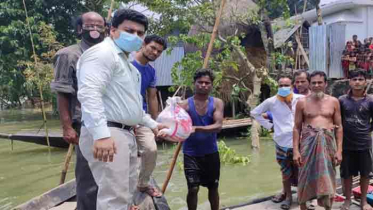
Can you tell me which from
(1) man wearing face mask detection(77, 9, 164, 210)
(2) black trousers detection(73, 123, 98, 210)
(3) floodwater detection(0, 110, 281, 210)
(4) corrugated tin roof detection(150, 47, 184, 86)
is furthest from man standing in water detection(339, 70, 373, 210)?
(4) corrugated tin roof detection(150, 47, 184, 86)

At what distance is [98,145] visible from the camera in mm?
1953

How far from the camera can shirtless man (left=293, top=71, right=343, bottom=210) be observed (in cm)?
329

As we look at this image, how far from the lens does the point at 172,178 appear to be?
688 cm

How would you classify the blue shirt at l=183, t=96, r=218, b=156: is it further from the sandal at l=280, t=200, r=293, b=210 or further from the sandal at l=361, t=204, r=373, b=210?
the sandal at l=361, t=204, r=373, b=210

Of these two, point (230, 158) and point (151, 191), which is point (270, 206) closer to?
point (151, 191)

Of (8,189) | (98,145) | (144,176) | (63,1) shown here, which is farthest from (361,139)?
(63,1)

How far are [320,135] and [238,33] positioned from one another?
377 inches

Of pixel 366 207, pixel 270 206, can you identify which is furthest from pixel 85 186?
pixel 366 207

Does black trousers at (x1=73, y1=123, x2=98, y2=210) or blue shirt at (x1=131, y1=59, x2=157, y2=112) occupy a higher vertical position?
blue shirt at (x1=131, y1=59, x2=157, y2=112)

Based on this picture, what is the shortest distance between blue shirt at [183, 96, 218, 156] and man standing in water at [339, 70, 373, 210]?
56.7 inches

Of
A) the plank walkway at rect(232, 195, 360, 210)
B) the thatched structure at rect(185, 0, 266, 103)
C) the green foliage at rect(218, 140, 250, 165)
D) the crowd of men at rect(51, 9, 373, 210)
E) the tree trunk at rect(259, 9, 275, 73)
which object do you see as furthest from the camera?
the thatched structure at rect(185, 0, 266, 103)

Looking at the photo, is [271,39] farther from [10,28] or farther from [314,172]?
[10,28]

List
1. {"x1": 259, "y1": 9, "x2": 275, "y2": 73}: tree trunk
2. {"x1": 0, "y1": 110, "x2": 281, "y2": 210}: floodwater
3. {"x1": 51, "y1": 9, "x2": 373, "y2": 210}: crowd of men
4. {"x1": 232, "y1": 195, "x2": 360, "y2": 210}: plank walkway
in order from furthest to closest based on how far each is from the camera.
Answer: {"x1": 259, "y1": 9, "x2": 275, "y2": 73}: tree trunk, {"x1": 0, "y1": 110, "x2": 281, "y2": 210}: floodwater, {"x1": 232, "y1": 195, "x2": 360, "y2": 210}: plank walkway, {"x1": 51, "y1": 9, "x2": 373, "y2": 210}: crowd of men

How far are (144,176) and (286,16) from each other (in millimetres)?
7546
